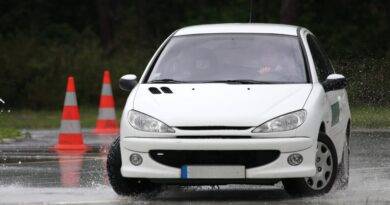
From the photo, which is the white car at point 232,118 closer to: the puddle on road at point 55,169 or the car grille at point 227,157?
the car grille at point 227,157

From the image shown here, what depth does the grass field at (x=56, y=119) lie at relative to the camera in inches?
942

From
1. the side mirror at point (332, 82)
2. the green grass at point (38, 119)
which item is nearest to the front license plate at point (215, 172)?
the side mirror at point (332, 82)

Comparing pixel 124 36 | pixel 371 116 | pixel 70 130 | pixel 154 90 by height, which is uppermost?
pixel 154 90

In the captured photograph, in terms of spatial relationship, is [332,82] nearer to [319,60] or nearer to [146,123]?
[319,60]

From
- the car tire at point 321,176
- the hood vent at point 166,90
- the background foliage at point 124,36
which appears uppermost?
the hood vent at point 166,90

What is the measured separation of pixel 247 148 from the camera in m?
11.1

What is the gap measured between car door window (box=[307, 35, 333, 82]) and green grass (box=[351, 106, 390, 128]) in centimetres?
989

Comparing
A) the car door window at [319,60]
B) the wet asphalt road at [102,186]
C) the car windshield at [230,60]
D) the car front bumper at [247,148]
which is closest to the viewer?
the car front bumper at [247,148]

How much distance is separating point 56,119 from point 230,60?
15836 millimetres

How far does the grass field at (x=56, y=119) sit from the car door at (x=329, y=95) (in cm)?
904

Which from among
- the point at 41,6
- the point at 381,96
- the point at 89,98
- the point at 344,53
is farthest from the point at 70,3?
the point at 381,96

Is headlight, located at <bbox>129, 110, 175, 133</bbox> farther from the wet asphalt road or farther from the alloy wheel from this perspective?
the alloy wheel

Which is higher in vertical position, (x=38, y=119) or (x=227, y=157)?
(x=227, y=157)

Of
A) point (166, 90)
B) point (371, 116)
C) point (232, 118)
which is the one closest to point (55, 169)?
point (166, 90)
